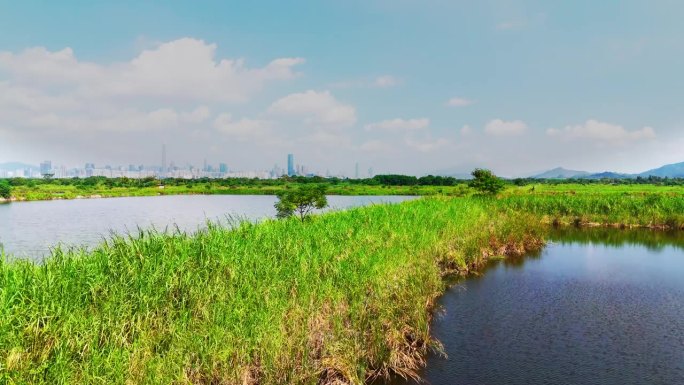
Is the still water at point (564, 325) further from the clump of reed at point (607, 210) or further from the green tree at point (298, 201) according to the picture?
the green tree at point (298, 201)

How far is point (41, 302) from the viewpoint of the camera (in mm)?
6023

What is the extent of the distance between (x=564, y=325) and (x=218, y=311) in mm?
10869

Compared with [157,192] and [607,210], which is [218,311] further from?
[157,192]

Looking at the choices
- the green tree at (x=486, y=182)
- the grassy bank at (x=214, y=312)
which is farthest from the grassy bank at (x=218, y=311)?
the green tree at (x=486, y=182)

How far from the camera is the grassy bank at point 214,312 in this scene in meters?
5.70

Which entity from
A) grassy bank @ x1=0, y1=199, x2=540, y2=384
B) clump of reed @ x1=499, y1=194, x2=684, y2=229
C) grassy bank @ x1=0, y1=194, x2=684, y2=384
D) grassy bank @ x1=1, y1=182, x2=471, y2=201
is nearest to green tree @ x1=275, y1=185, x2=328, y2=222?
clump of reed @ x1=499, y1=194, x2=684, y2=229

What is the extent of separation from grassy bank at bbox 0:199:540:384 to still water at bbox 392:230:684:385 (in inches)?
58.3

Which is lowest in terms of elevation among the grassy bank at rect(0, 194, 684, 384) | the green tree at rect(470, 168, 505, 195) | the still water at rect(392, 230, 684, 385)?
the still water at rect(392, 230, 684, 385)

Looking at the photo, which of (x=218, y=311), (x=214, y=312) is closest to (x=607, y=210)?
(x=218, y=311)

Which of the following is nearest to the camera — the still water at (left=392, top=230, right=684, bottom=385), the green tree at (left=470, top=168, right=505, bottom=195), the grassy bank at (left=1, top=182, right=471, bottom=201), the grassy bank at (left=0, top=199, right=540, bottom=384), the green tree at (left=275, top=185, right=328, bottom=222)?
the grassy bank at (left=0, top=199, right=540, bottom=384)

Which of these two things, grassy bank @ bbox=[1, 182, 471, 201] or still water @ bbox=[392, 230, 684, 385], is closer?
still water @ bbox=[392, 230, 684, 385]

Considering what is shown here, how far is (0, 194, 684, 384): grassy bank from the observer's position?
18.7 feet

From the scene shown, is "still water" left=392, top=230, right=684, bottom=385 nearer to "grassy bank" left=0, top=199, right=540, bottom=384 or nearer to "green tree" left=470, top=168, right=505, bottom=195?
"grassy bank" left=0, top=199, right=540, bottom=384

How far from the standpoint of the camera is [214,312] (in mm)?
7410
